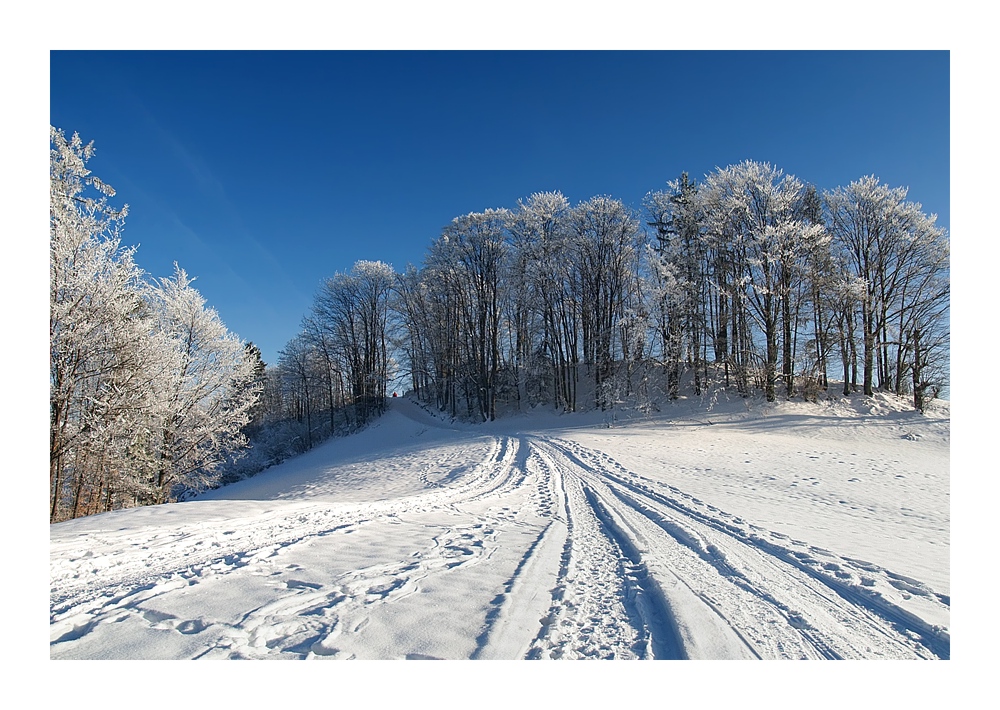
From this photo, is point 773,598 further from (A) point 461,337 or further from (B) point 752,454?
(A) point 461,337

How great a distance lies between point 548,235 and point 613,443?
16.6m

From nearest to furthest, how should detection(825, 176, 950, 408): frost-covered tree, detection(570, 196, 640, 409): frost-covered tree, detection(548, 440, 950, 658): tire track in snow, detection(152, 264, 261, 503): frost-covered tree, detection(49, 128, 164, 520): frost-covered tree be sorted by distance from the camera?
detection(548, 440, 950, 658): tire track in snow, detection(49, 128, 164, 520): frost-covered tree, detection(152, 264, 261, 503): frost-covered tree, detection(825, 176, 950, 408): frost-covered tree, detection(570, 196, 640, 409): frost-covered tree

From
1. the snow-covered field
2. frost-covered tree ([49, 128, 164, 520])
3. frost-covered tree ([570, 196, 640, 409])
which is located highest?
frost-covered tree ([570, 196, 640, 409])

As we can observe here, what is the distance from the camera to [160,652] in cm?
233

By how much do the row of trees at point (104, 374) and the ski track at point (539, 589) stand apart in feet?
19.3

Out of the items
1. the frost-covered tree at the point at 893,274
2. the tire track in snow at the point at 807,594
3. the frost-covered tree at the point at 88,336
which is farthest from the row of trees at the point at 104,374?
the frost-covered tree at the point at 893,274

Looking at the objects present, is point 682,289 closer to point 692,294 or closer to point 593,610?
point 692,294

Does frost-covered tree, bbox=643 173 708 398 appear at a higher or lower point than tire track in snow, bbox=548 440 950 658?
higher

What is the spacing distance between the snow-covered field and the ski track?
16 millimetres

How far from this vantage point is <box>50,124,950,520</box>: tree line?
30.9 feet

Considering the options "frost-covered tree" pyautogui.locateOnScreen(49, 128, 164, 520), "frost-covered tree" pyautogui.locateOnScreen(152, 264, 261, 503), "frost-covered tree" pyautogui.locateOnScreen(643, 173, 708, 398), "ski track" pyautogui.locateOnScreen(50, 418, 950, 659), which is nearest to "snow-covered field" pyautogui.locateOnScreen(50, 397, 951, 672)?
"ski track" pyautogui.locateOnScreen(50, 418, 950, 659)

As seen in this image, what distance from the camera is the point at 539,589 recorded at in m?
3.29

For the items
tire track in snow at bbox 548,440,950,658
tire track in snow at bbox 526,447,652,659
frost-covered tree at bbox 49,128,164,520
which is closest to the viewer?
tire track in snow at bbox 526,447,652,659

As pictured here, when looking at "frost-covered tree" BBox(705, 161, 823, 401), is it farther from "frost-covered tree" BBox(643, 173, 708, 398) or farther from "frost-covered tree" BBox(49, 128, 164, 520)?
"frost-covered tree" BBox(49, 128, 164, 520)
